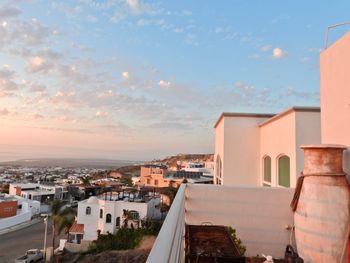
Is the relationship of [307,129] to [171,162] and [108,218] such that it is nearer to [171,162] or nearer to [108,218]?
[108,218]

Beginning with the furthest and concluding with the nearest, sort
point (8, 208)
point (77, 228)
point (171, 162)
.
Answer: point (171, 162)
point (8, 208)
point (77, 228)

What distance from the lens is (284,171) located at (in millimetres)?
5977

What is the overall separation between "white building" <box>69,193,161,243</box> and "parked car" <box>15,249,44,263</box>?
2.64m

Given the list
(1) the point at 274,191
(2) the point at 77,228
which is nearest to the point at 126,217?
(2) the point at 77,228

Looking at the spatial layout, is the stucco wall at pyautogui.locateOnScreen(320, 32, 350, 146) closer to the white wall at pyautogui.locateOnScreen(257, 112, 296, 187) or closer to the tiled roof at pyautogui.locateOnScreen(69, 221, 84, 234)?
the white wall at pyautogui.locateOnScreen(257, 112, 296, 187)

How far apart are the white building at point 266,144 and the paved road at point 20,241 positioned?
20433 millimetres

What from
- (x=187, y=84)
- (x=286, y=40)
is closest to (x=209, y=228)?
(x=286, y=40)

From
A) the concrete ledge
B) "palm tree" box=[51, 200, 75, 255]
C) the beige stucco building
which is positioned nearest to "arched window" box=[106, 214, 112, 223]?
"palm tree" box=[51, 200, 75, 255]

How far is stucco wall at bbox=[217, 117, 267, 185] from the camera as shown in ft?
25.6

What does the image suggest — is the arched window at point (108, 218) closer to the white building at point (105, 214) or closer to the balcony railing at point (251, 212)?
the white building at point (105, 214)

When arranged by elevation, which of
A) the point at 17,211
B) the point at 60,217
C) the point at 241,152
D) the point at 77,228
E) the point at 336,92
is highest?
the point at 336,92

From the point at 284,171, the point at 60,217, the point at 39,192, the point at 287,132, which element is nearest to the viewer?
the point at 287,132

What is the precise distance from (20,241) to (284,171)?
25.7 metres

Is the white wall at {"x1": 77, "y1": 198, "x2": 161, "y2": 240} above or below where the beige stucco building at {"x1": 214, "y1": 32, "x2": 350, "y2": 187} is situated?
below
